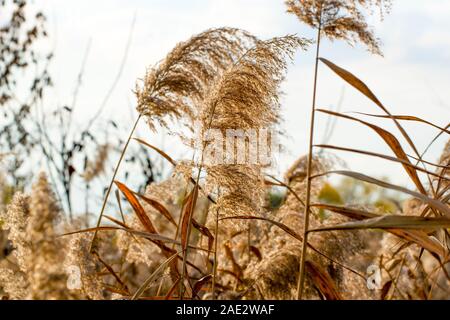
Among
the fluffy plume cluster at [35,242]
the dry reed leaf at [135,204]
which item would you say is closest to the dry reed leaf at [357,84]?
the dry reed leaf at [135,204]

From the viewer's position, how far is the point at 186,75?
10.1 feet

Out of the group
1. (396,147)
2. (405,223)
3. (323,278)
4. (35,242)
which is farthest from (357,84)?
(35,242)

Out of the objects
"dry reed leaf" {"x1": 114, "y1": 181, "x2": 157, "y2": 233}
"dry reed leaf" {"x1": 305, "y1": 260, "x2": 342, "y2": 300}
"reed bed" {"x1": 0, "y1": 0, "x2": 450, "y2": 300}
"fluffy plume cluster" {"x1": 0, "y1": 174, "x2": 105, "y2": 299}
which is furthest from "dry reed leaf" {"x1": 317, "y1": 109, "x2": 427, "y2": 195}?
"fluffy plume cluster" {"x1": 0, "y1": 174, "x2": 105, "y2": 299}

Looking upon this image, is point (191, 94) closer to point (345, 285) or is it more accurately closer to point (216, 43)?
point (216, 43)

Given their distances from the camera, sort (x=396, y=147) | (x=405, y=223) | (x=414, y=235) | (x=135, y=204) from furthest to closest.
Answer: (x=135, y=204), (x=396, y=147), (x=414, y=235), (x=405, y=223)

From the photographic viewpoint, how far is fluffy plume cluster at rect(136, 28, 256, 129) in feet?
9.98

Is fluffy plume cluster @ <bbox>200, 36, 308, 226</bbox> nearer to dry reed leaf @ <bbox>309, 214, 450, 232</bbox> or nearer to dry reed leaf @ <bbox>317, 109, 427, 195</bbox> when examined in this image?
dry reed leaf @ <bbox>317, 109, 427, 195</bbox>

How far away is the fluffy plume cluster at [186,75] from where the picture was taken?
9.98ft

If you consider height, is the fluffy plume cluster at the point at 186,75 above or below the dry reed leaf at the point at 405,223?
above

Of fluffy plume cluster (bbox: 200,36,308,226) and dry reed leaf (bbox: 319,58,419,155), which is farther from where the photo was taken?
fluffy plume cluster (bbox: 200,36,308,226)

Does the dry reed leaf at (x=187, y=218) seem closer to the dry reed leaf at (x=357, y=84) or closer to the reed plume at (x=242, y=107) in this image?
the reed plume at (x=242, y=107)

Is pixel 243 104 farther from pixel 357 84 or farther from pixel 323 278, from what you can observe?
pixel 323 278

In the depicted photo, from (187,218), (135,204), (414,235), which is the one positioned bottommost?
(414,235)

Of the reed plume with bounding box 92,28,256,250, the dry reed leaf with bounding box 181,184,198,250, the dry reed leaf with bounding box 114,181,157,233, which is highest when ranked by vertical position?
the reed plume with bounding box 92,28,256,250
